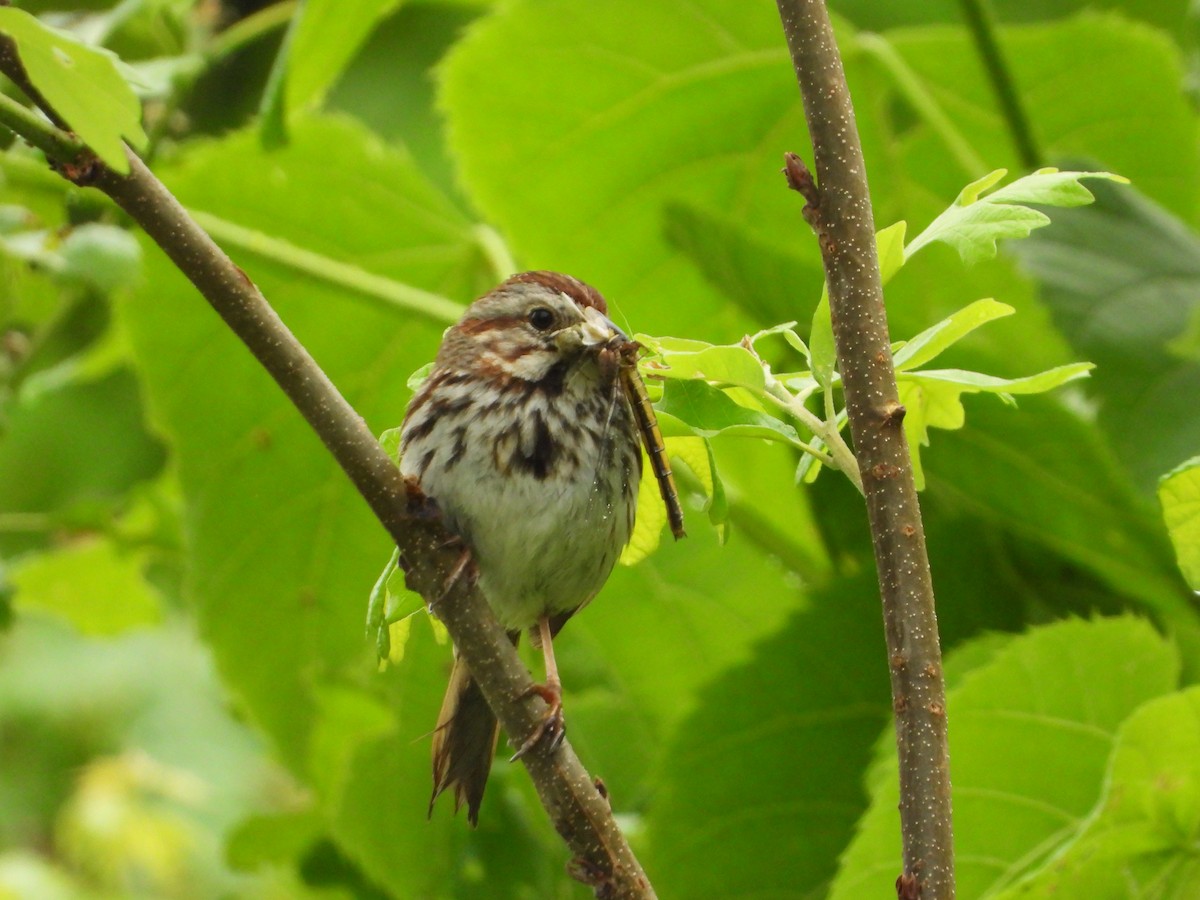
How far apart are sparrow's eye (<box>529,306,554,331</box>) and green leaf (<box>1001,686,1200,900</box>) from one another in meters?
0.57

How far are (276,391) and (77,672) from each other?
314 cm

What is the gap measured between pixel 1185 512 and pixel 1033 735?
480mm

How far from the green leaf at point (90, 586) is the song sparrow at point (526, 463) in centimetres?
92

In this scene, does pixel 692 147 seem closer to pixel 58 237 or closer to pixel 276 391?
pixel 276 391

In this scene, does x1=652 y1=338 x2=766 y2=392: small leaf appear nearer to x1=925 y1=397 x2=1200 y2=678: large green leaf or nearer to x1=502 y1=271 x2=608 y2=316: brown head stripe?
x1=502 y1=271 x2=608 y2=316: brown head stripe

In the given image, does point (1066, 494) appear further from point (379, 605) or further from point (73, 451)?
point (73, 451)

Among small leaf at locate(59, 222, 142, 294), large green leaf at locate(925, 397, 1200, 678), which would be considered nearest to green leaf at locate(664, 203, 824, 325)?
large green leaf at locate(925, 397, 1200, 678)

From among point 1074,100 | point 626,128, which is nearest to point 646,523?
point 626,128

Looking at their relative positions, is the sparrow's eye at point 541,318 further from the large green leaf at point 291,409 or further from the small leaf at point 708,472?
the large green leaf at point 291,409

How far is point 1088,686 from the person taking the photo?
1.22 m

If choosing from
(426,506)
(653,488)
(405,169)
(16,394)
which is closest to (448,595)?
(426,506)

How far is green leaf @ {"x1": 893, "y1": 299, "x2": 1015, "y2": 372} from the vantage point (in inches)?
31.4

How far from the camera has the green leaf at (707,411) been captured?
818 mm

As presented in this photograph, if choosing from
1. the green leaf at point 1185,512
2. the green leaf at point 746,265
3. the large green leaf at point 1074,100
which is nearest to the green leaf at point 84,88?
the green leaf at point 1185,512
